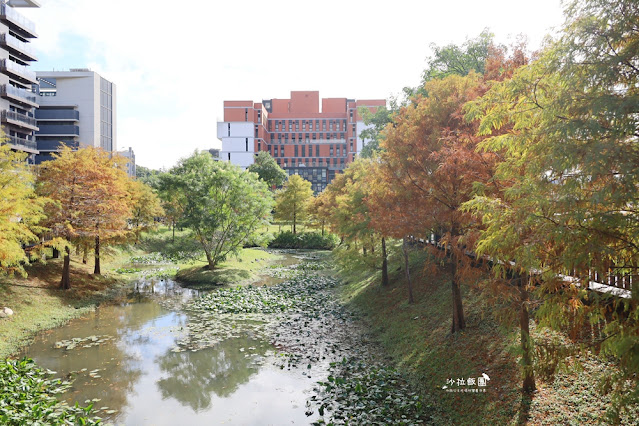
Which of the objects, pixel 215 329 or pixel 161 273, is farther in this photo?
pixel 161 273

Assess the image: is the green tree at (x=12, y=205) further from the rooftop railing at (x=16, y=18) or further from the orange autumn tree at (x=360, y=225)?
the rooftop railing at (x=16, y=18)

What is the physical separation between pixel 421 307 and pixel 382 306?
8.36ft

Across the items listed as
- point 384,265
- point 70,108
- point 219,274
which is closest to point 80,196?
point 219,274

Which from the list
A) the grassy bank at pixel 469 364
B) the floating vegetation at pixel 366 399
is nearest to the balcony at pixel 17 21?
the grassy bank at pixel 469 364

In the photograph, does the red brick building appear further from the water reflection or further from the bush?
the water reflection

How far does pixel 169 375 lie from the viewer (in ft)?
37.8

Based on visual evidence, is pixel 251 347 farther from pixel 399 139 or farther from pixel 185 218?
pixel 185 218

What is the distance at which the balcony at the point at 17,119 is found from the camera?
4238 cm

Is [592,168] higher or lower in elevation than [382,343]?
higher

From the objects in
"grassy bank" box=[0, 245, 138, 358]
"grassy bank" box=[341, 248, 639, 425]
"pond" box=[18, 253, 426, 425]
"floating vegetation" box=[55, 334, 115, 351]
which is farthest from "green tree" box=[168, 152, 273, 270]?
"grassy bank" box=[341, 248, 639, 425]

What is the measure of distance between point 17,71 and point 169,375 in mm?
45897

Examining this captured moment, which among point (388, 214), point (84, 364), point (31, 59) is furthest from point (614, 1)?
point (31, 59)

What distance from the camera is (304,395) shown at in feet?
32.6

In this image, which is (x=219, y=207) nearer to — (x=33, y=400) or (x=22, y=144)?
(x=33, y=400)
